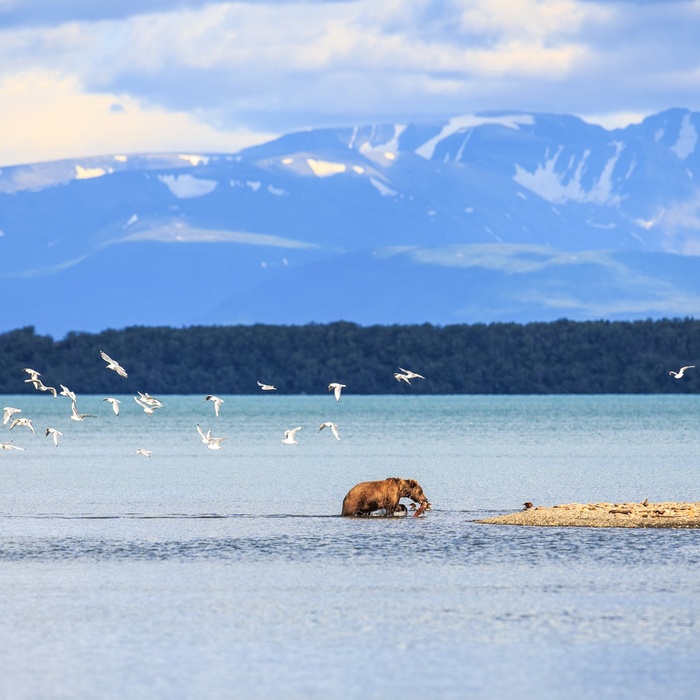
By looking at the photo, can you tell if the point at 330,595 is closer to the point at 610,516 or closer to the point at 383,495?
the point at 610,516

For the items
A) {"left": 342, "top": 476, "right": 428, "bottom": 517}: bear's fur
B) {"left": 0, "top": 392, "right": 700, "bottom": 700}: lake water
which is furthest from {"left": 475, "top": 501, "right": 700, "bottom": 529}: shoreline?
{"left": 342, "top": 476, "right": 428, "bottom": 517}: bear's fur

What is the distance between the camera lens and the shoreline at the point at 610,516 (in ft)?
150

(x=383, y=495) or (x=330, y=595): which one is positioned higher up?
(x=383, y=495)

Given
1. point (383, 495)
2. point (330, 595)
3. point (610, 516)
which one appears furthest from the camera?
point (383, 495)

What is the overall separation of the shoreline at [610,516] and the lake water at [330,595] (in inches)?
56.9

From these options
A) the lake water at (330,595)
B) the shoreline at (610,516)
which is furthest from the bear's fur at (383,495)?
the shoreline at (610,516)

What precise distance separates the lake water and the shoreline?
1447mm

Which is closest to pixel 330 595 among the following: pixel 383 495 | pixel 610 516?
pixel 610 516

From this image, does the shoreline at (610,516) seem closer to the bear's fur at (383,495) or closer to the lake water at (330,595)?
the lake water at (330,595)

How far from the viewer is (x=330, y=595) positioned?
33688mm

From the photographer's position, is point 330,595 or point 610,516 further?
point 610,516

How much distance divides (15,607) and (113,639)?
4.07 metres

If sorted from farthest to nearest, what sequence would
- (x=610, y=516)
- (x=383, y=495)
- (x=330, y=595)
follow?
(x=383, y=495)
(x=610, y=516)
(x=330, y=595)

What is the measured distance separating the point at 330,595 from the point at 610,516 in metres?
15.0
